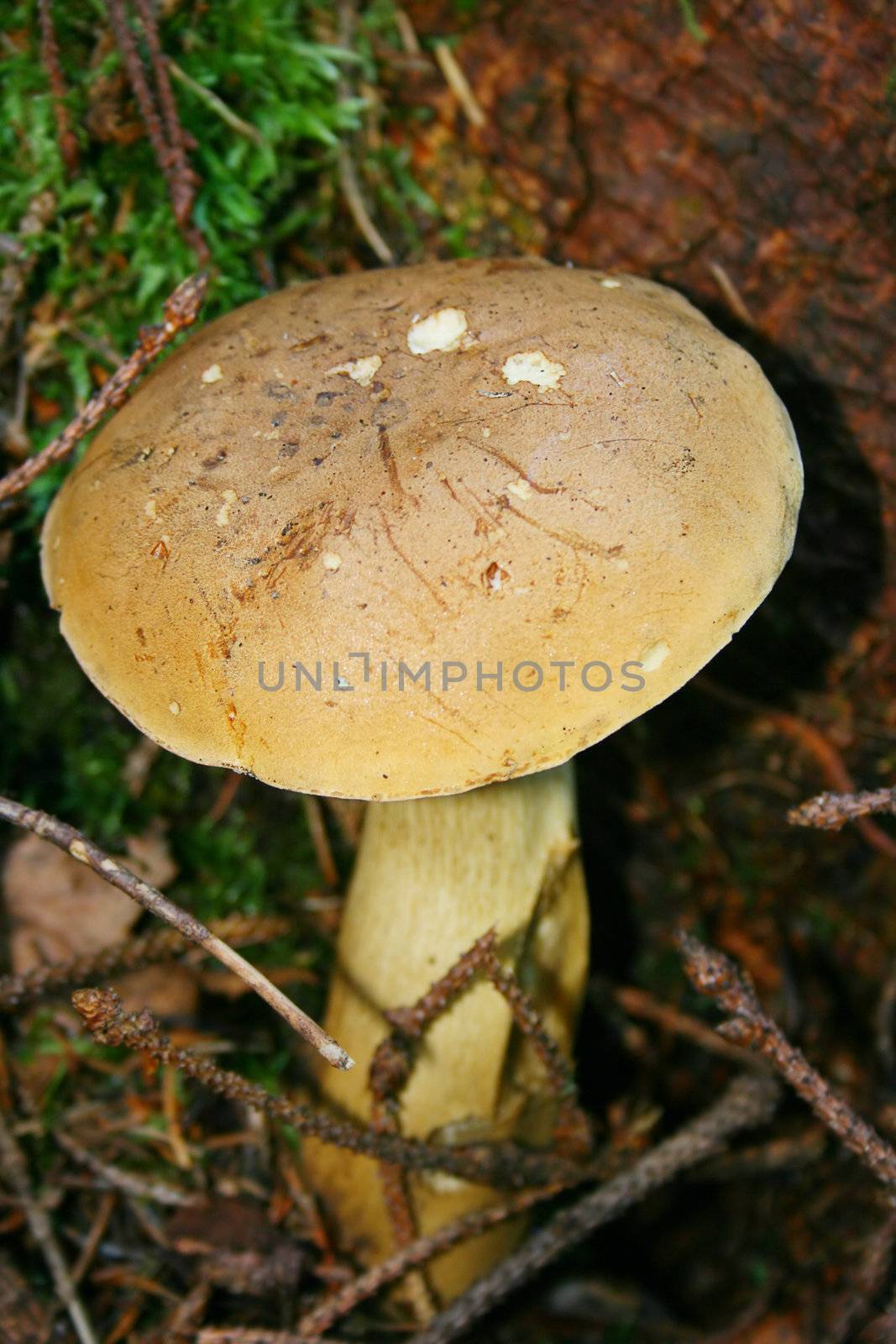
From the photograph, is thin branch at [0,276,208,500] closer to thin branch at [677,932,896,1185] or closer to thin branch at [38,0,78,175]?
thin branch at [38,0,78,175]

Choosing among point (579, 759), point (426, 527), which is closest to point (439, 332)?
point (426, 527)

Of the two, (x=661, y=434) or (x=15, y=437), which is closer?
(x=661, y=434)

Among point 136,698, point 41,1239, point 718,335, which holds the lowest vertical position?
point 41,1239

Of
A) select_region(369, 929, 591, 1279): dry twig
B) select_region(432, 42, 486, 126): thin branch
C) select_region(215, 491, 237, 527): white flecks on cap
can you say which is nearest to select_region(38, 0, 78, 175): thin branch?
select_region(432, 42, 486, 126): thin branch

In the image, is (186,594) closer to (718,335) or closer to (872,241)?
(718,335)

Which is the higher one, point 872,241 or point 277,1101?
point 872,241

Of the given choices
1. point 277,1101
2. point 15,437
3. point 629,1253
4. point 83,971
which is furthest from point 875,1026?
point 15,437

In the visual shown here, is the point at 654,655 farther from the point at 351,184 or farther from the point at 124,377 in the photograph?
the point at 351,184
